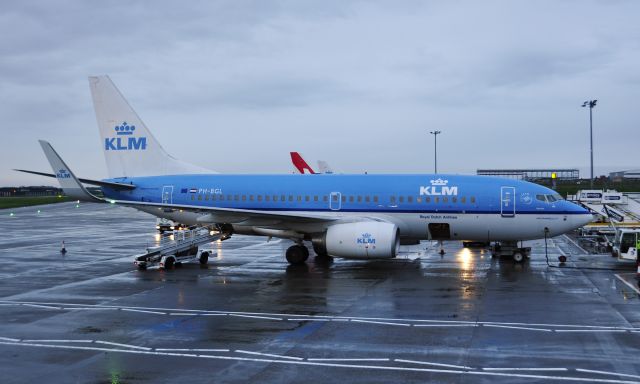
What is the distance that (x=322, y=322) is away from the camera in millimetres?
16547

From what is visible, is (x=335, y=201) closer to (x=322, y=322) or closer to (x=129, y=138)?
(x=129, y=138)

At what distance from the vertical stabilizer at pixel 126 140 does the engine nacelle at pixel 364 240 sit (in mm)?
10760

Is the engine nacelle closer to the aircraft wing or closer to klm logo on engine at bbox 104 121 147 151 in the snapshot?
the aircraft wing

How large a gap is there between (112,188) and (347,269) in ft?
45.7

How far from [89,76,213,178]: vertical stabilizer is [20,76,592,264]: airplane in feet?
4.62

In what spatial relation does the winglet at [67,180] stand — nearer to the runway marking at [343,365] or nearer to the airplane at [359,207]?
the airplane at [359,207]

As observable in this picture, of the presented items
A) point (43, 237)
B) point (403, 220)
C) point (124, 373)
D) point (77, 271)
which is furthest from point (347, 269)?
point (43, 237)

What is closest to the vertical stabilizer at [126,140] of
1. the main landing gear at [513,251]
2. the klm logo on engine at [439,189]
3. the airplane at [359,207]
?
the airplane at [359,207]

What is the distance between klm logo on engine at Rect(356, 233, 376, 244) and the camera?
25.8 metres

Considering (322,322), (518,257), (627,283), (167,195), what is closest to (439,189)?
(518,257)

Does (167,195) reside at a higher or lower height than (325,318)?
higher

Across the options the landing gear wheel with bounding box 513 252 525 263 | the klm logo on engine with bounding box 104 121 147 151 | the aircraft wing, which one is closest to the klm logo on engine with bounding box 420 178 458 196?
the aircraft wing

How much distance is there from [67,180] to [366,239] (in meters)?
12.5

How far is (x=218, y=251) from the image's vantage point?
116 feet
